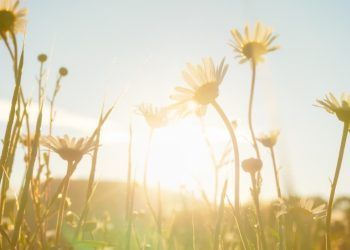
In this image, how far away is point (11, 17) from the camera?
2232mm

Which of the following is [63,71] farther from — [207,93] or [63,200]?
[63,200]

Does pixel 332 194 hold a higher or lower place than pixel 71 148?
lower

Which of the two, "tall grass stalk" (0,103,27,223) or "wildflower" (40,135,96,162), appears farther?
"wildflower" (40,135,96,162)

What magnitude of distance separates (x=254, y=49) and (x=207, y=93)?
2.13 feet

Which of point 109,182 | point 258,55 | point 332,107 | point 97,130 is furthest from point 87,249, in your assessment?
point 109,182

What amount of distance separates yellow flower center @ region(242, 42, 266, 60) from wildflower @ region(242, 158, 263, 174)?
724 mm

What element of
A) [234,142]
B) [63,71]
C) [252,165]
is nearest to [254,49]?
[252,165]

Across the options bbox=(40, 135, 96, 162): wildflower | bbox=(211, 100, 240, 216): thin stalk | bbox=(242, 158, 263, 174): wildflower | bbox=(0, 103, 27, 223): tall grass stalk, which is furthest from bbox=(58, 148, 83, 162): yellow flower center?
bbox=(242, 158, 263, 174): wildflower

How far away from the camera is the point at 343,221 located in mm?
4867

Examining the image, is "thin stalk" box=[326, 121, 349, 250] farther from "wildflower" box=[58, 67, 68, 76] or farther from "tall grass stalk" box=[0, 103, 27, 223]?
"wildflower" box=[58, 67, 68, 76]

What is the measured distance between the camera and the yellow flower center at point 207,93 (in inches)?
84.5

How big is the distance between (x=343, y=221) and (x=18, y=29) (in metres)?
4.05

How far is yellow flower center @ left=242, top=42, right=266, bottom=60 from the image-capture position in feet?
8.65

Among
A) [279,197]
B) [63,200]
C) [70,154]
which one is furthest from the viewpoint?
[279,197]
